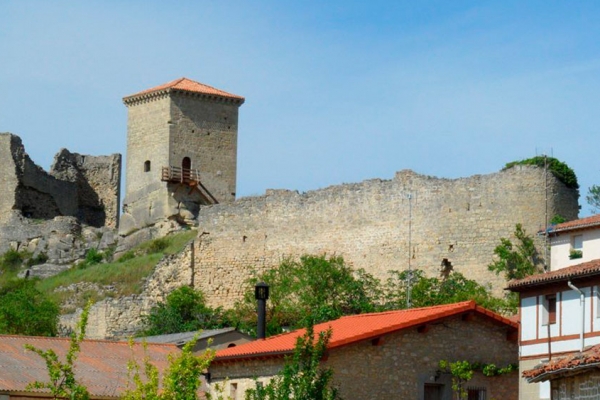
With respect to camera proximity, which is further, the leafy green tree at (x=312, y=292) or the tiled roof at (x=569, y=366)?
the leafy green tree at (x=312, y=292)

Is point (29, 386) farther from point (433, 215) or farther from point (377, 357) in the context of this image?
point (433, 215)

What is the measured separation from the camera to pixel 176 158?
69.4m

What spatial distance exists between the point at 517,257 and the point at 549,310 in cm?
1909

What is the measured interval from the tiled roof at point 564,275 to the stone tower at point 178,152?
3518cm

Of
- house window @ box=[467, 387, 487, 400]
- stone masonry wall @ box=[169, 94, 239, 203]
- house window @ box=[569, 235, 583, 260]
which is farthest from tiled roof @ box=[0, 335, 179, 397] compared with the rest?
stone masonry wall @ box=[169, 94, 239, 203]

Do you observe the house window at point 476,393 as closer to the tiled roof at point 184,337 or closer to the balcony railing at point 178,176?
the tiled roof at point 184,337

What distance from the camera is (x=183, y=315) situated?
198 feet

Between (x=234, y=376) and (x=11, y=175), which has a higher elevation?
(x=11, y=175)

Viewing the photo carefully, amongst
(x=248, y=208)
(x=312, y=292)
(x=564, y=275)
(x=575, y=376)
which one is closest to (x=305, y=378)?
(x=564, y=275)

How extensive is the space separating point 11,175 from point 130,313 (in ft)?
59.1

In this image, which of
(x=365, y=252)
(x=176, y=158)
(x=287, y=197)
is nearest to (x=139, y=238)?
(x=176, y=158)

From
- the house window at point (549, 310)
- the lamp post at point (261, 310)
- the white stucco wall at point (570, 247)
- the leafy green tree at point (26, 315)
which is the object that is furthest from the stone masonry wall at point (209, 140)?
the house window at point (549, 310)

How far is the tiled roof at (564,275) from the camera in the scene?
108 feet

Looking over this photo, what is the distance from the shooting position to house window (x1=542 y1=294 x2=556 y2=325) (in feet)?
112
